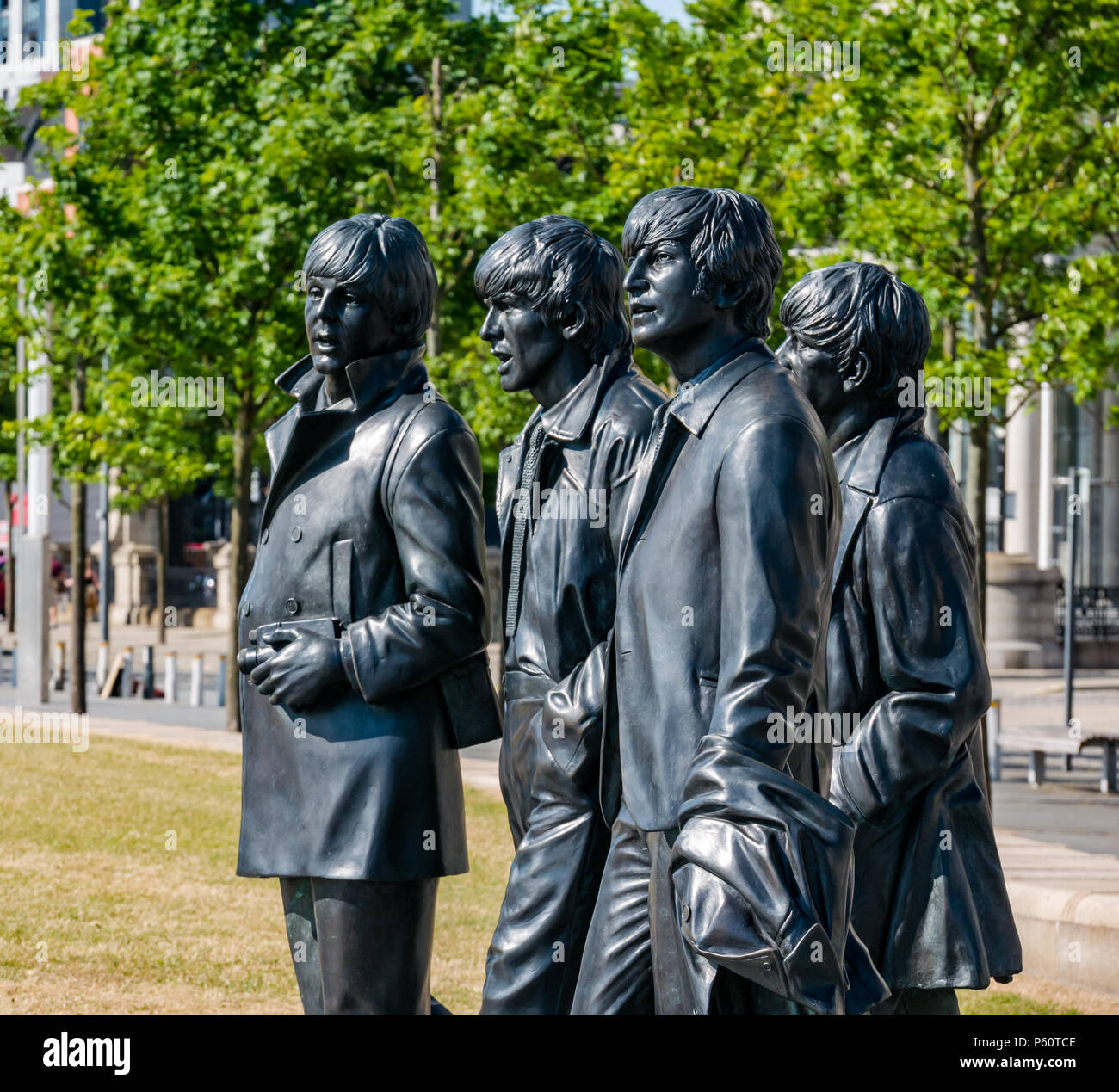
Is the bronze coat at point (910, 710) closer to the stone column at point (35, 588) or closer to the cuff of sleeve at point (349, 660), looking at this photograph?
the cuff of sleeve at point (349, 660)

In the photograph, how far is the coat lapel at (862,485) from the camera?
4.86 m

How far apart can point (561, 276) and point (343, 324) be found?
651mm

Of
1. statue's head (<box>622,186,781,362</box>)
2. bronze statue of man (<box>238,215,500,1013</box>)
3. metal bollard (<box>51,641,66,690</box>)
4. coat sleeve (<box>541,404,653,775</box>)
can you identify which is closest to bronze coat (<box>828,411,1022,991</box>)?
coat sleeve (<box>541,404,653,775</box>)

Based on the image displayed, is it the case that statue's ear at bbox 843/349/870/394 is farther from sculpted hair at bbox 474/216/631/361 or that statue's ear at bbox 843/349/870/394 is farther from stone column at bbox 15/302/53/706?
stone column at bbox 15/302/53/706

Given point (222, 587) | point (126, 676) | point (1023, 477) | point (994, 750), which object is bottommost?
point (222, 587)

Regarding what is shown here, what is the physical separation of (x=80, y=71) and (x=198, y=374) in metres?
3.87

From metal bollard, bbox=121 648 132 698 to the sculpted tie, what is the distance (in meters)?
20.4

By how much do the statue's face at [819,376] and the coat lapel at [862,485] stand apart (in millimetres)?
160

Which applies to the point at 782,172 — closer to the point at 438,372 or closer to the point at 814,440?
the point at 438,372

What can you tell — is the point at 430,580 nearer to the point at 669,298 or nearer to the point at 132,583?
the point at 669,298

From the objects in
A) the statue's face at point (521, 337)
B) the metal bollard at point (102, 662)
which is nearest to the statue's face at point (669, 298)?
the statue's face at point (521, 337)

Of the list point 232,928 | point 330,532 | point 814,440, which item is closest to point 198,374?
point 232,928

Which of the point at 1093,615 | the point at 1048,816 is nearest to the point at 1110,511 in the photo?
the point at 1093,615

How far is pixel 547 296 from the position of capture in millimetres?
5113
